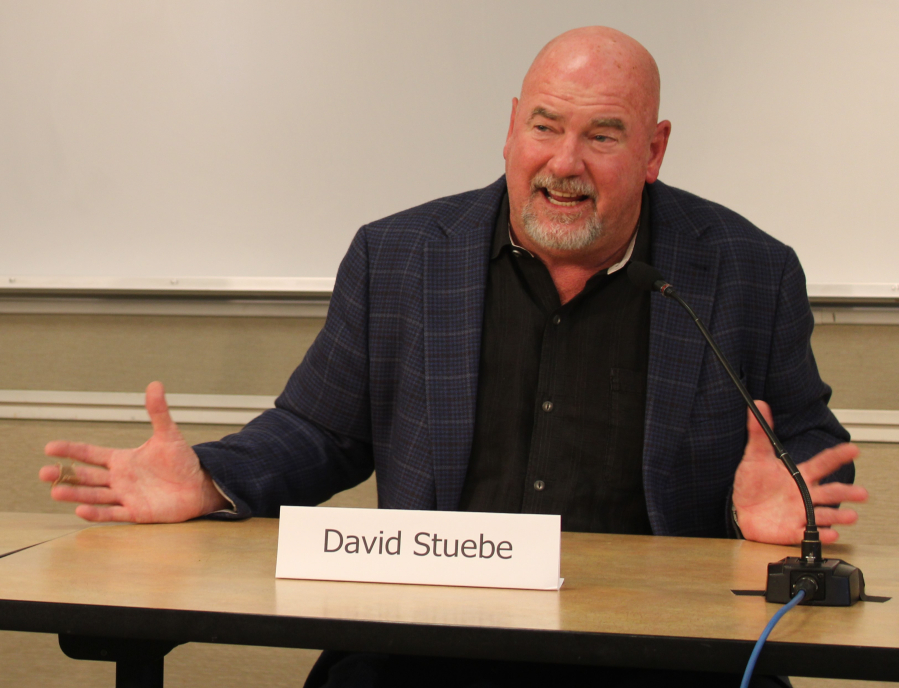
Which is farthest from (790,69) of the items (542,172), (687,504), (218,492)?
(218,492)

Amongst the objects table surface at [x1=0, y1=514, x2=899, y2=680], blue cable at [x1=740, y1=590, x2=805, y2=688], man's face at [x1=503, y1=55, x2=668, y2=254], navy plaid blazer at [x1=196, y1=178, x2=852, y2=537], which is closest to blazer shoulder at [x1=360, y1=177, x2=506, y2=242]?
navy plaid blazer at [x1=196, y1=178, x2=852, y2=537]

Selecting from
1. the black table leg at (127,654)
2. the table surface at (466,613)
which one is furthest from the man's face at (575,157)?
the black table leg at (127,654)

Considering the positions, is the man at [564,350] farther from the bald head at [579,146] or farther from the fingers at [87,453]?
the fingers at [87,453]

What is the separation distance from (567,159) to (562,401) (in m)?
0.42

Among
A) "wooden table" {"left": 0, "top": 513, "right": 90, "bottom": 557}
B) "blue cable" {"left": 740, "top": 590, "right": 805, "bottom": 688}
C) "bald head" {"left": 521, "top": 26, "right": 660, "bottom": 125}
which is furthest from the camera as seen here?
"bald head" {"left": 521, "top": 26, "right": 660, "bottom": 125}

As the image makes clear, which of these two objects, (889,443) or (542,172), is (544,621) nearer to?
(542,172)

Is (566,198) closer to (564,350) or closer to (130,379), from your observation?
(564,350)

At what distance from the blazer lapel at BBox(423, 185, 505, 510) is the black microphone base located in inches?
27.0

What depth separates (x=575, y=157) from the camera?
1.55 m

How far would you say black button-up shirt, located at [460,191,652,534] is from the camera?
150cm

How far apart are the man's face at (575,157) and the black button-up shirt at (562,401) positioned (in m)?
0.08

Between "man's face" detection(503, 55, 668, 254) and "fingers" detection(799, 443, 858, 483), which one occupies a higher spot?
"man's face" detection(503, 55, 668, 254)

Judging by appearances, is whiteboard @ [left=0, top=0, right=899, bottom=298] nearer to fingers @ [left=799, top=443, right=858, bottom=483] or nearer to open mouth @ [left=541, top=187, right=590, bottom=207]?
open mouth @ [left=541, top=187, right=590, bottom=207]

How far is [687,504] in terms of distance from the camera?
4.91 feet
